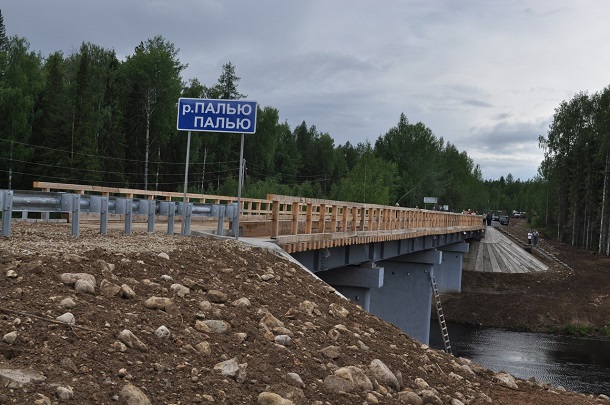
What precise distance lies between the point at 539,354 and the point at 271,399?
33611mm

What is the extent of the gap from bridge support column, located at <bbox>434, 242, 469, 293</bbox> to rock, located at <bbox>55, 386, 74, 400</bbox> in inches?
1975

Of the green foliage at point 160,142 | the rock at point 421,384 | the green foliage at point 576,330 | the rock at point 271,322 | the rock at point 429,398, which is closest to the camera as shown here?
the rock at point 429,398

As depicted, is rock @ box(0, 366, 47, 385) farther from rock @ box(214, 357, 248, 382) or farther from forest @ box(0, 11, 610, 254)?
forest @ box(0, 11, 610, 254)

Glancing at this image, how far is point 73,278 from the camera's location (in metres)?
7.66

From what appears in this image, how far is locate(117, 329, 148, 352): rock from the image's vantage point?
6.35m

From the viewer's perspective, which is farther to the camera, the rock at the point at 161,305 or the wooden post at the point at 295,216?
the wooden post at the point at 295,216

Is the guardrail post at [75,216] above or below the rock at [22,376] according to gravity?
above

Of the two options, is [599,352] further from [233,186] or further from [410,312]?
[233,186]

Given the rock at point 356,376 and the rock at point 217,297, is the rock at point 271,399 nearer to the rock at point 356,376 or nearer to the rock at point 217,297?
the rock at point 356,376

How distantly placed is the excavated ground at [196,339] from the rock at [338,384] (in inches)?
0.5

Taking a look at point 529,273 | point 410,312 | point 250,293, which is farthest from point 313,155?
point 250,293

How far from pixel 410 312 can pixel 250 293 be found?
28.7 metres

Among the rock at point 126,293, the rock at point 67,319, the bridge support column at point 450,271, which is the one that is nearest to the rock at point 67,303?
the rock at point 67,319

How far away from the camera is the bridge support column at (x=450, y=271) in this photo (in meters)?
54.6
